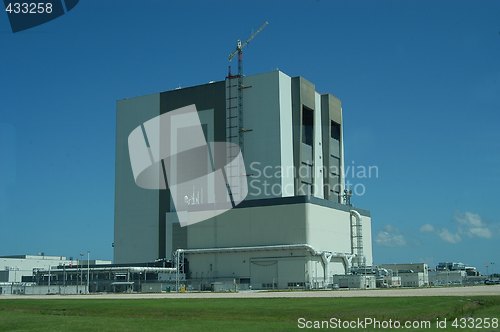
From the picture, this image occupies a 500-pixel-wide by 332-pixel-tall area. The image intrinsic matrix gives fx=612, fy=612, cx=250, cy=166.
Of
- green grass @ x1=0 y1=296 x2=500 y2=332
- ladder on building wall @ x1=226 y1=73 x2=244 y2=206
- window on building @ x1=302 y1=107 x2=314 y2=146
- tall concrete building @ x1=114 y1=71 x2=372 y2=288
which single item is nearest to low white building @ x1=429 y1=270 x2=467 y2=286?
tall concrete building @ x1=114 y1=71 x2=372 y2=288

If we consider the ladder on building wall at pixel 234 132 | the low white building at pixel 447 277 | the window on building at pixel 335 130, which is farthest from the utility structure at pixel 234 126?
the low white building at pixel 447 277

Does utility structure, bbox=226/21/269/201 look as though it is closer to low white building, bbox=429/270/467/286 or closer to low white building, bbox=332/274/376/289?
low white building, bbox=332/274/376/289

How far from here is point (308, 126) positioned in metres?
132

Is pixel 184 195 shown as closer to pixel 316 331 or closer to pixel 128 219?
pixel 128 219

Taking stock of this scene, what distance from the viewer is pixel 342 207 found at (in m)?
127

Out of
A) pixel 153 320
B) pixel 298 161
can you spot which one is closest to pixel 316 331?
pixel 153 320

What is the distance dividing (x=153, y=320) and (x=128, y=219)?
98.5m

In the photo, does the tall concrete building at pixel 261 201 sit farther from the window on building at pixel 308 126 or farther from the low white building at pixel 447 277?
the low white building at pixel 447 277

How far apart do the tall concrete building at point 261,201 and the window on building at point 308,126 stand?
24 cm

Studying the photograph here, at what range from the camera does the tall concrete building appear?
111562mm

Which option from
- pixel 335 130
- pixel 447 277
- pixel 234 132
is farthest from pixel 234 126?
pixel 447 277

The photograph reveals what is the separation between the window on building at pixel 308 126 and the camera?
129875 millimetres

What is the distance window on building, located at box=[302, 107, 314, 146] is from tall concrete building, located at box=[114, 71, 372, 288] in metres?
0.24

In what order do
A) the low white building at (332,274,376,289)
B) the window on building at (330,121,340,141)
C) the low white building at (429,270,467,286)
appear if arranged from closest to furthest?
the low white building at (332,274,376,289)
the window on building at (330,121,340,141)
the low white building at (429,270,467,286)
